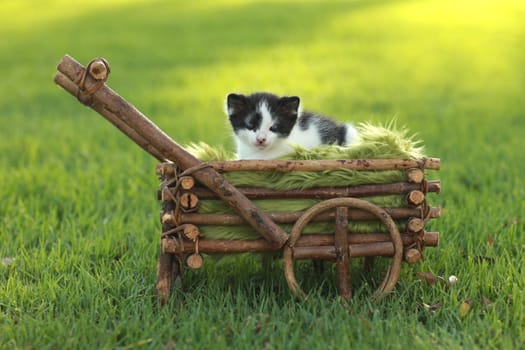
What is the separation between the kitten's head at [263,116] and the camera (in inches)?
156

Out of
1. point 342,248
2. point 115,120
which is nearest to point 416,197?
point 342,248

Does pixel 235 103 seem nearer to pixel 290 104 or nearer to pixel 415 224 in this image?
pixel 290 104

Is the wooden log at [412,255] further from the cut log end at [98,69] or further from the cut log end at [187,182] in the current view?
the cut log end at [98,69]

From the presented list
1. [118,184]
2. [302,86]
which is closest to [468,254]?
[118,184]

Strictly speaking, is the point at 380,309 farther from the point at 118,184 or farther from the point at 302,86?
the point at 302,86

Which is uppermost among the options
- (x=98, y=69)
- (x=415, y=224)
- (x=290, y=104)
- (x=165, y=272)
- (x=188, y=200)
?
(x=98, y=69)

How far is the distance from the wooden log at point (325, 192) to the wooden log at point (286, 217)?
78 mm

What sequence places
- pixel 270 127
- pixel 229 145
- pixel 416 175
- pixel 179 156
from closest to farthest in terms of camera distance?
pixel 179 156, pixel 416 175, pixel 270 127, pixel 229 145

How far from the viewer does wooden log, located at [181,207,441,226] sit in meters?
3.34

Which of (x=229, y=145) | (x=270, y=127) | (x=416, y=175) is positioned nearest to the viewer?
(x=416, y=175)

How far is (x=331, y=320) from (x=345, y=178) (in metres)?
0.65

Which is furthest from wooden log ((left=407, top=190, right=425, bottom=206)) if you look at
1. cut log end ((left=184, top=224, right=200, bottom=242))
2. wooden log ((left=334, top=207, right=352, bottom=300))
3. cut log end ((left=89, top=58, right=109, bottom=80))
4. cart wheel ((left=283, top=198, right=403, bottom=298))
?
cut log end ((left=89, top=58, right=109, bottom=80))

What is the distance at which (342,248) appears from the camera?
3371mm

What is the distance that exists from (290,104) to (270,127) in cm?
17
